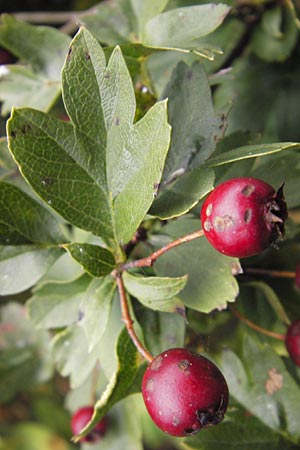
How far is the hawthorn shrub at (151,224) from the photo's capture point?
0.62 metres

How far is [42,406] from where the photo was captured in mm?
1659

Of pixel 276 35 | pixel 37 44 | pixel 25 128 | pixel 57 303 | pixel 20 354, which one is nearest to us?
pixel 25 128

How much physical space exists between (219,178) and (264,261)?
190 millimetres

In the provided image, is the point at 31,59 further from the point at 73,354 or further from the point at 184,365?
the point at 184,365

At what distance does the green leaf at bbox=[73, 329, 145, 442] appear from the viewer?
70 centimetres

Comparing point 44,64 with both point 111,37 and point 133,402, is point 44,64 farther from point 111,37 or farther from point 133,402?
point 133,402

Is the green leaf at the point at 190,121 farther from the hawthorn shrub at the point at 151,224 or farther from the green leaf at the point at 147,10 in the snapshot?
the green leaf at the point at 147,10

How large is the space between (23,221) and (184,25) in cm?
35

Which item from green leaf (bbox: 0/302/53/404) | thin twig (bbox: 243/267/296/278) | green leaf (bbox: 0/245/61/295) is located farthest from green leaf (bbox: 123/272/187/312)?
green leaf (bbox: 0/302/53/404)

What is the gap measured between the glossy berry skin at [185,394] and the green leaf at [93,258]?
0.53ft

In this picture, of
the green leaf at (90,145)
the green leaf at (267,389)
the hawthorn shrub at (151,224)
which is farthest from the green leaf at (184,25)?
the green leaf at (267,389)

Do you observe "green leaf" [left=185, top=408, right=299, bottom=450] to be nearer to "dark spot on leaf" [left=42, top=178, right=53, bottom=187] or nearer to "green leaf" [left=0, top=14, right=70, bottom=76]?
"dark spot on leaf" [left=42, top=178, right=53, bottom=187]

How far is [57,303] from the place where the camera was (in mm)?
883

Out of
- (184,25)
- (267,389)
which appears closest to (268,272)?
(267,389)
